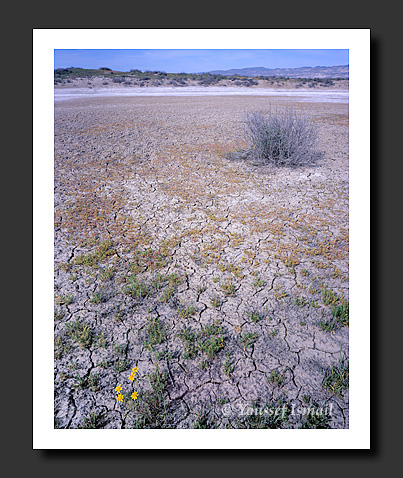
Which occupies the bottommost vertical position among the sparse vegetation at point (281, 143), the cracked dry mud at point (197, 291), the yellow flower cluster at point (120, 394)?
the yellow flower cluster at point (120, 394)

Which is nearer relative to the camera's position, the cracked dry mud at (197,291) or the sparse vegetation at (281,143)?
the cracked dry mud at (197,291)

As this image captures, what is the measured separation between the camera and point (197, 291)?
114 inches

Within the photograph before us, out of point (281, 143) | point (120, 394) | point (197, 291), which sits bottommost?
point (120, 394)

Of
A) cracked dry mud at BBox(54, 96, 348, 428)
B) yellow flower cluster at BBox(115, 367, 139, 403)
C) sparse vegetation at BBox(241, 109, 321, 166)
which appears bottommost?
yellow flower cluster at BBox(115, 367, 139, 403)

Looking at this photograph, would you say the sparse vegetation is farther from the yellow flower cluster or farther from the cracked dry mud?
the yellow flower cluster

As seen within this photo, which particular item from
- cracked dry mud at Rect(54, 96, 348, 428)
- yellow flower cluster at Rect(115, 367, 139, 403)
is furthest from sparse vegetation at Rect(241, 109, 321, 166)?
yellow flower cluster at Rect(115, 367, 139, 403)

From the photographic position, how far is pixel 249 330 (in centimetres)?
250

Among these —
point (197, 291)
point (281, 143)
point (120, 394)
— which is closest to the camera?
point (120, 394)

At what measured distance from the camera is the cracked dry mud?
2.05 m

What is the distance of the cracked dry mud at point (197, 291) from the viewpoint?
205cm

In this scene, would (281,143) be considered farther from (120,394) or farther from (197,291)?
(120,394)

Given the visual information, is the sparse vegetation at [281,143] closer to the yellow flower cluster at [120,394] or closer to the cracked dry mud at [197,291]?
the cracked dry mud at [197,291]

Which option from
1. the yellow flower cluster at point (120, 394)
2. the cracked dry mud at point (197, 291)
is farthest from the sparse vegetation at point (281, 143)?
the yellow flower cluster at point (120, 394)

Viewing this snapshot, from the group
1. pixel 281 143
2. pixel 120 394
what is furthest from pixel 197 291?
pixel 281 143
